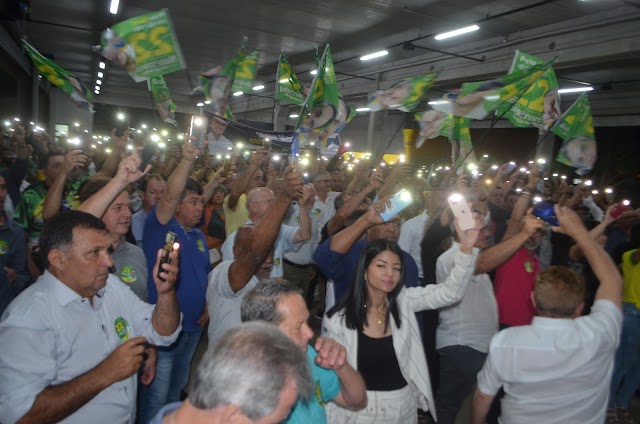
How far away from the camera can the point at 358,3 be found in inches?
436

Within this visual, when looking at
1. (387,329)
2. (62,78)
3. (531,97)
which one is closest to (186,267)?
(387,329)

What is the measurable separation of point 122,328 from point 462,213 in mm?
2011

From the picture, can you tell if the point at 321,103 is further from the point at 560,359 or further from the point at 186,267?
the point at 560,359

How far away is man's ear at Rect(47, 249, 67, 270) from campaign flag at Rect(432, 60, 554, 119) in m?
4.71

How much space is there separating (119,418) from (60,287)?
25.0 inches

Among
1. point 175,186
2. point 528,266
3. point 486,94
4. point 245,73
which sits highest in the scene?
point 245,73

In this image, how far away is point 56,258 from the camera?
1.95 m

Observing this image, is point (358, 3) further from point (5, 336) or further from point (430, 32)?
point (5, 336)

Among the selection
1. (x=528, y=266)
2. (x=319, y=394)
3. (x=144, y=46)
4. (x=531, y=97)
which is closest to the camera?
(x=319, y=394)

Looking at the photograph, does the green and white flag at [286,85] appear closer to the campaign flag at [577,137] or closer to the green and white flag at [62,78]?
the green and white flag at [62,78]

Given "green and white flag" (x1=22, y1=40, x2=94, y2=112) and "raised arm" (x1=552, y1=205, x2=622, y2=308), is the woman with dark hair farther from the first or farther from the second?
"green and white flag" (x1=22, y1=40, x2=94, y2=112)

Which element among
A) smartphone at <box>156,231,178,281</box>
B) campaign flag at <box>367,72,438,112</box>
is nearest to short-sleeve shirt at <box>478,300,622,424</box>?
smartphone at <box>156,231,178,281</box>

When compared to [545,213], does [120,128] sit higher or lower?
higher

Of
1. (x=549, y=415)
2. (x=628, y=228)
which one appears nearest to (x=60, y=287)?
(x=549, y=415)
